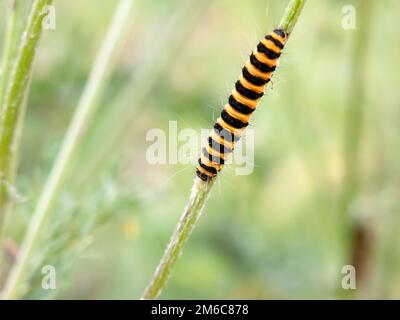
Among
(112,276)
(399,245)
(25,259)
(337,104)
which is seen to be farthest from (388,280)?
(25,259)

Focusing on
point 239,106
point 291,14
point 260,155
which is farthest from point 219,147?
point 260,155

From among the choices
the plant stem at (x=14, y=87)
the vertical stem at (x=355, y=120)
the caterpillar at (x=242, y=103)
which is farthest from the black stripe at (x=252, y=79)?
the vertical stem at (x=355, y=120)

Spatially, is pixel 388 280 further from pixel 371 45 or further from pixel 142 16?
pixel 142 16

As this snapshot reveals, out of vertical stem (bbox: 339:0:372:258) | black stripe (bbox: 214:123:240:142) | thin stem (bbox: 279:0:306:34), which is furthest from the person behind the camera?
vertical stem (bbox: 339:0:372:258)

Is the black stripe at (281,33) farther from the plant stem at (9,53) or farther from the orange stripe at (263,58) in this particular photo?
the plant stem at (9,53)

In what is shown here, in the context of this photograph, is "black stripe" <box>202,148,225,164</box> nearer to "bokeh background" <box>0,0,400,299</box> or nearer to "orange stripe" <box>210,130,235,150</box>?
"orange stripe" <box>210,130,235,150</box>

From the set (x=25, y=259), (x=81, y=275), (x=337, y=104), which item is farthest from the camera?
(x=81, y=275)

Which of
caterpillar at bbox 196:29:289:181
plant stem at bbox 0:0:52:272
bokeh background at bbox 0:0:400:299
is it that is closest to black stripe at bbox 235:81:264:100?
caterpillar at bbox 196:29:289:181

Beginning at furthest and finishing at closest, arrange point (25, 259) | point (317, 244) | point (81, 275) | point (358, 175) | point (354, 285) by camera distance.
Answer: point (81, 275) → point (317, 244) → point (358, 175) → point (354, 285) → point (25, 259)
